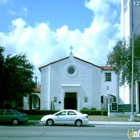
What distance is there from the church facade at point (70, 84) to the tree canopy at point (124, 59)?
25.4 feet

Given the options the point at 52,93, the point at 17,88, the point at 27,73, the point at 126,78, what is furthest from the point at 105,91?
the point at 17,88

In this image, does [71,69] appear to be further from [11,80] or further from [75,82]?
[11,80]

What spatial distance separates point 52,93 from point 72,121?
1836 cm

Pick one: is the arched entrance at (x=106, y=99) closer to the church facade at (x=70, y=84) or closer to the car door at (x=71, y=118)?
the church facade at (x=70, y=84)

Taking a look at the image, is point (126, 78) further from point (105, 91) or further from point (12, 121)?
point (12, 121)

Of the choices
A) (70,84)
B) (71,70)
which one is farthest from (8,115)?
(71,70)

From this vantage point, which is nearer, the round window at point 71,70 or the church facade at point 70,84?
the church facade at point 70,84

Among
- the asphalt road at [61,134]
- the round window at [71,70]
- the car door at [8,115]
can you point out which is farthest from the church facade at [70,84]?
the asphalt road at [61,134]

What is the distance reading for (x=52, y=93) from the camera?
41.7 metres

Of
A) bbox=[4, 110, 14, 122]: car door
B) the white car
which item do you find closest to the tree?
bbox=[4, 110, 14, 122]: car door

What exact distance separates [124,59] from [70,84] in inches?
426

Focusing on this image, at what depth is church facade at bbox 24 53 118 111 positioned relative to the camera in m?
41.5

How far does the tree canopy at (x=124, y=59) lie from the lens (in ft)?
110

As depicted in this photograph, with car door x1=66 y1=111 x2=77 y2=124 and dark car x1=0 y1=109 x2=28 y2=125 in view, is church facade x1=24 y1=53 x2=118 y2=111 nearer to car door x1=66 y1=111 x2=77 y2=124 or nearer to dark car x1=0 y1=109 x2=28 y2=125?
dark car x1=0 y1=109 x2=28 y2=125
